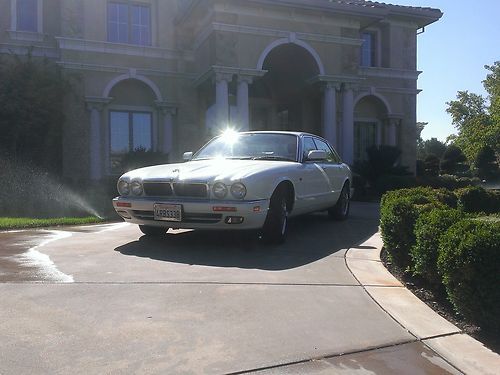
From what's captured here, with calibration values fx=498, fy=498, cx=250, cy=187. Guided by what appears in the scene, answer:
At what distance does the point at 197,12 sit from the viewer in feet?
54.2

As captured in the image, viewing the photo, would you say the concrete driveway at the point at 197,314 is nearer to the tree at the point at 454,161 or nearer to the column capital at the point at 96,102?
the column capital at the point at 96,102

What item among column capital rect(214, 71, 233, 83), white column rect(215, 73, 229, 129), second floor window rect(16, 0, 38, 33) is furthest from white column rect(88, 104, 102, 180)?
column capital rect(214, 71, 233, 83)

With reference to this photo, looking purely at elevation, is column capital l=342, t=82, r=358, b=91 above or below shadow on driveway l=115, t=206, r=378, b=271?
above

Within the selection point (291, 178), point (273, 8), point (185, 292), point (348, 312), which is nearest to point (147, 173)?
point (291, 178)

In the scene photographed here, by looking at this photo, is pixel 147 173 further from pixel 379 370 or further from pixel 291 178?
pixel 379 370

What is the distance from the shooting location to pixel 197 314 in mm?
3703

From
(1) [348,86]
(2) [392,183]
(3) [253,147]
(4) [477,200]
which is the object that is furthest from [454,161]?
(3) [253,147]

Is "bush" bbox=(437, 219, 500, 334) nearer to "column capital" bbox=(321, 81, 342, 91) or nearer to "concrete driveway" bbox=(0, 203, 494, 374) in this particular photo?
"concrete driveway" bbox=(0, 203, 494, 374)

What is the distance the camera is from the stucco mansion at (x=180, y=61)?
1577cm

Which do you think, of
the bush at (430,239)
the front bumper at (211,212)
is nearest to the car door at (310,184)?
the front bumper at (211,212)

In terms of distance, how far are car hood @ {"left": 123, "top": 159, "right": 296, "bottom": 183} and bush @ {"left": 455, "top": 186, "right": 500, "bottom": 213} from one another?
3.97m

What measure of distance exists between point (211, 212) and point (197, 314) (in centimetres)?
214

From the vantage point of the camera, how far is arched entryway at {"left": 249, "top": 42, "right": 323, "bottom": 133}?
17.4 m

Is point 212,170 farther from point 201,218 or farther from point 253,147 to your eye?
point 253,147
